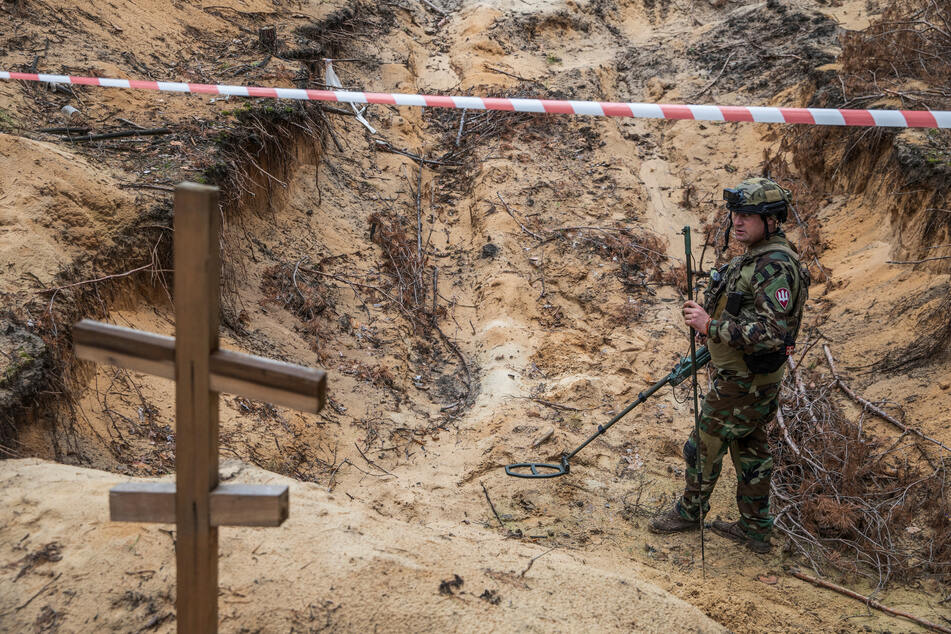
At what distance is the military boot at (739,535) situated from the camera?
421 cm

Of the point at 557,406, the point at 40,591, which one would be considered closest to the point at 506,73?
the point at 557,406

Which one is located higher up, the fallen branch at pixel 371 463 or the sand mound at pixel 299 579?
the sand mound at pixel 299 579

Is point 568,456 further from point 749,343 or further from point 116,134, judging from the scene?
point 116,134

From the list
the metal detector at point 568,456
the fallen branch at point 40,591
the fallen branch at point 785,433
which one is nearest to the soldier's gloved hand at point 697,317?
the metal detector at point 568,456

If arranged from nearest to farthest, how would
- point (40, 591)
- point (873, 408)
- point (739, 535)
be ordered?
point (40, 591) → point (739, 535) → point (873, 408)

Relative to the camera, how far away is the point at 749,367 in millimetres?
3832

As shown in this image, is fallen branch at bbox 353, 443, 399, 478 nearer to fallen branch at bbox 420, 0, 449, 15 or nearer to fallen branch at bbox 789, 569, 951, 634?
fallen branch at bbox 789, 569, 951, 634

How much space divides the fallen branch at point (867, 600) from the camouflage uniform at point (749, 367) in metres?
0.32

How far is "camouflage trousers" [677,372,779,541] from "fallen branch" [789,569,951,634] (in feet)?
1.06

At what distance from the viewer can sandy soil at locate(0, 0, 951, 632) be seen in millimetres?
2809

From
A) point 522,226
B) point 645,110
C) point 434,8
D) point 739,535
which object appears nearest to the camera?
point 739,535

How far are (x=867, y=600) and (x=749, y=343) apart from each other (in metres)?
1.53

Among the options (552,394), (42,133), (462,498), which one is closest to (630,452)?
(552,394)

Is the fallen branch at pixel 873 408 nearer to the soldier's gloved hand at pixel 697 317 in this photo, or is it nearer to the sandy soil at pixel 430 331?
the sandy soil at pixel 430 331
